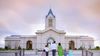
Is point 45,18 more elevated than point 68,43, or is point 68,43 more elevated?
point 45,18

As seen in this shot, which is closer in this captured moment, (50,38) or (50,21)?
(50,38)

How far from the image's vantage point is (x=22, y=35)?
63.6m

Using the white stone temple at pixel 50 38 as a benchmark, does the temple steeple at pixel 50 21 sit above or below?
above

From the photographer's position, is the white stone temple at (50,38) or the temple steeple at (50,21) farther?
the temple steeple at (50,21)

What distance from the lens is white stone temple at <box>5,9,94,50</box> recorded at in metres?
60.7

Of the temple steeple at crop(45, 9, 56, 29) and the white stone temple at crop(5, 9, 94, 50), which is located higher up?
the temple steeple at crop(45, 9, 56, 29)

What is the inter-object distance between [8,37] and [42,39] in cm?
734

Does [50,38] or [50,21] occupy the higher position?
[50,21]

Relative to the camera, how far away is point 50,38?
60500mm

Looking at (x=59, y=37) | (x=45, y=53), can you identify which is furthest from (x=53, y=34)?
(x=45, y=53)

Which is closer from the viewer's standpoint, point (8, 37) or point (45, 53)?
point (45, 53)

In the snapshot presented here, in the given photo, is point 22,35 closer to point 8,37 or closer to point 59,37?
point 8,37

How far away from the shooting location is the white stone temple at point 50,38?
60.7m

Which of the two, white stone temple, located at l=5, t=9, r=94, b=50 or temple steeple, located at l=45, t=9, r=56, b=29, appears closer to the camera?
white stone temple, located at l=5, t=9, r=94, b=50
